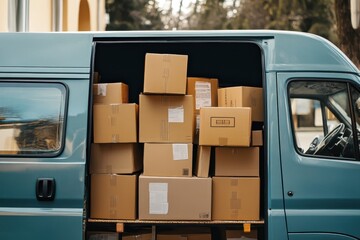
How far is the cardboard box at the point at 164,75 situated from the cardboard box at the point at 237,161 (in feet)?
1.96

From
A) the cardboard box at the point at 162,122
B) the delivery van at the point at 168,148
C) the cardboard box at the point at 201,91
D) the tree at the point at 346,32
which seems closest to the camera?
the delivery van at the point at 168,148

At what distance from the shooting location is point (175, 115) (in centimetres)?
410

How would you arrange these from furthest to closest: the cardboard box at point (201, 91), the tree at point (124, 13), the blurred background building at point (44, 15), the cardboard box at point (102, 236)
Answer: the tree at point (124, 13) < the blurred background building at point (44, 15) < the cardboard box at point (201, 91) < the cardboard box at point (102, 236)

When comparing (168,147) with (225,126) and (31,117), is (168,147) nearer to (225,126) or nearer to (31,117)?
(225,126)

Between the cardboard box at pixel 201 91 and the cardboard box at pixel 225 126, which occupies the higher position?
the cardboard box at pixel 201 91

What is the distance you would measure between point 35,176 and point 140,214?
2.83 ft

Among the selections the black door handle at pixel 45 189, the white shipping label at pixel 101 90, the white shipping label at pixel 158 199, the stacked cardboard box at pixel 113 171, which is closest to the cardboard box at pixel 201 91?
the stacked cardboard box at pixel 113 171

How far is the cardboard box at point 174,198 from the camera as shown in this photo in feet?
13.1

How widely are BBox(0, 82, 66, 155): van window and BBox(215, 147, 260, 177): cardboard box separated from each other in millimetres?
1293

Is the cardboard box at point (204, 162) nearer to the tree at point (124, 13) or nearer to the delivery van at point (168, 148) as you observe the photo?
the delivery van at point (168, 148)

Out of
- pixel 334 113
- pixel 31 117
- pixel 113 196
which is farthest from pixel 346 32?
pixel 31 117

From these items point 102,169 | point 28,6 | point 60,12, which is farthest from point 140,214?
point 60,12

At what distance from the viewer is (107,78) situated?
5184 millimetres

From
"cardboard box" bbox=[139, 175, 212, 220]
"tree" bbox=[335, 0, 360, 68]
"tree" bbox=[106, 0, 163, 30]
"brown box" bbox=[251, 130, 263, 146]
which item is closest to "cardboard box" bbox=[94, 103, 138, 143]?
"cardboard box" bbox=[139, 175, 212, 220]
